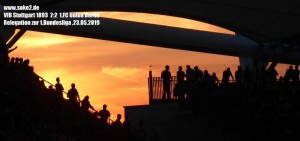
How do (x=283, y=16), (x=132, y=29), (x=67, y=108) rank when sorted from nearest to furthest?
(x=67, y=108), (x=283, y=16), (x=132, y=29)

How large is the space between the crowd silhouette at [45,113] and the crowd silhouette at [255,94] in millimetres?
3816

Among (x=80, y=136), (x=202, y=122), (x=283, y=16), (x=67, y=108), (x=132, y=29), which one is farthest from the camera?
(x=132, y=29)

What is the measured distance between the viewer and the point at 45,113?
788 inches

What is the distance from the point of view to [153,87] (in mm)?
28328

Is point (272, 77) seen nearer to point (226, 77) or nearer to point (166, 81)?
point (226, 77)

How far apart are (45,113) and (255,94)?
8390 millimetres

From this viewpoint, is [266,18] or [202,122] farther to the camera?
[266,18]

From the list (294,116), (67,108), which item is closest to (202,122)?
(294,116)

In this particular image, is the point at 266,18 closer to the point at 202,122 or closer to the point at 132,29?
the point at 132,29

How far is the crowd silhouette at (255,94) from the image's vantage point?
22875mm

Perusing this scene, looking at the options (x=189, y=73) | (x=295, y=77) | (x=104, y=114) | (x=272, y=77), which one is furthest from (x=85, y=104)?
(x=272, y=77)

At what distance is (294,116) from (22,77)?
9.01 metres

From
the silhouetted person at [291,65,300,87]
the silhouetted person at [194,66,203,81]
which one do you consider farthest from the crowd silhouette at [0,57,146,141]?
the silhouetted person at [291,65,300,87]

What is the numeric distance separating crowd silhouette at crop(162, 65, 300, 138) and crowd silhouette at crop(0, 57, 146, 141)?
12.5 feet
